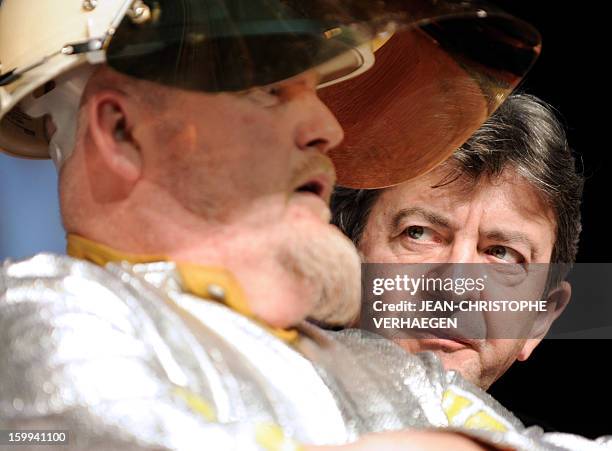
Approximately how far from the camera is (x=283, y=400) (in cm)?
99

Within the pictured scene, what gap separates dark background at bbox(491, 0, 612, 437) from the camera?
1.57 metres

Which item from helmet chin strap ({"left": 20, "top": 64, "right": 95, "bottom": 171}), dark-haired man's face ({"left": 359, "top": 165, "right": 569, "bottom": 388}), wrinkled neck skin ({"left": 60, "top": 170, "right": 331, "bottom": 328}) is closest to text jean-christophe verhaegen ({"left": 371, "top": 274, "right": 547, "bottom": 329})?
dark-haired man's face ({"left": 359, "top": 165, "right": 569, "bottom": 388})

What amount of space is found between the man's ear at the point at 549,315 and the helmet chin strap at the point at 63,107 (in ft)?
2.29

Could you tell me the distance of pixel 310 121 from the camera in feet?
3.57

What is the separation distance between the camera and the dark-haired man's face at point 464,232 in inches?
56.2

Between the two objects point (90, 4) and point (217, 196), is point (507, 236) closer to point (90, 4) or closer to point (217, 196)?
point (217, 196)

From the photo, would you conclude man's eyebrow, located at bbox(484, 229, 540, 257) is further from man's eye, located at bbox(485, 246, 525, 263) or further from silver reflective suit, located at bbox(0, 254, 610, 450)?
silver reflective suit, located at bbox(0, 254, 610, 450)

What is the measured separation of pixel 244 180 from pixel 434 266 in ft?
1.48

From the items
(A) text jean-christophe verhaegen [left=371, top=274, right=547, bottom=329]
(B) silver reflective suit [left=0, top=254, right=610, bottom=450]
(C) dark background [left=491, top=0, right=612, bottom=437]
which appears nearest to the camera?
(B) silver reflective suit [left=0, top=254, right=610, bottom=450]

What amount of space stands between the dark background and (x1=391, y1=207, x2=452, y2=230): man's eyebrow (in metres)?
0.25

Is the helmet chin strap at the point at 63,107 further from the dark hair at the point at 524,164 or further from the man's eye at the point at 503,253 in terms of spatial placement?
the man's eye at the point at 503,253

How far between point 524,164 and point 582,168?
0.46ft

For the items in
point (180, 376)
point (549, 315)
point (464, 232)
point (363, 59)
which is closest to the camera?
point (180, 376)

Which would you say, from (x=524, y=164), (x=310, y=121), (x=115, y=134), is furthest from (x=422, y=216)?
(x=115, y=134)
